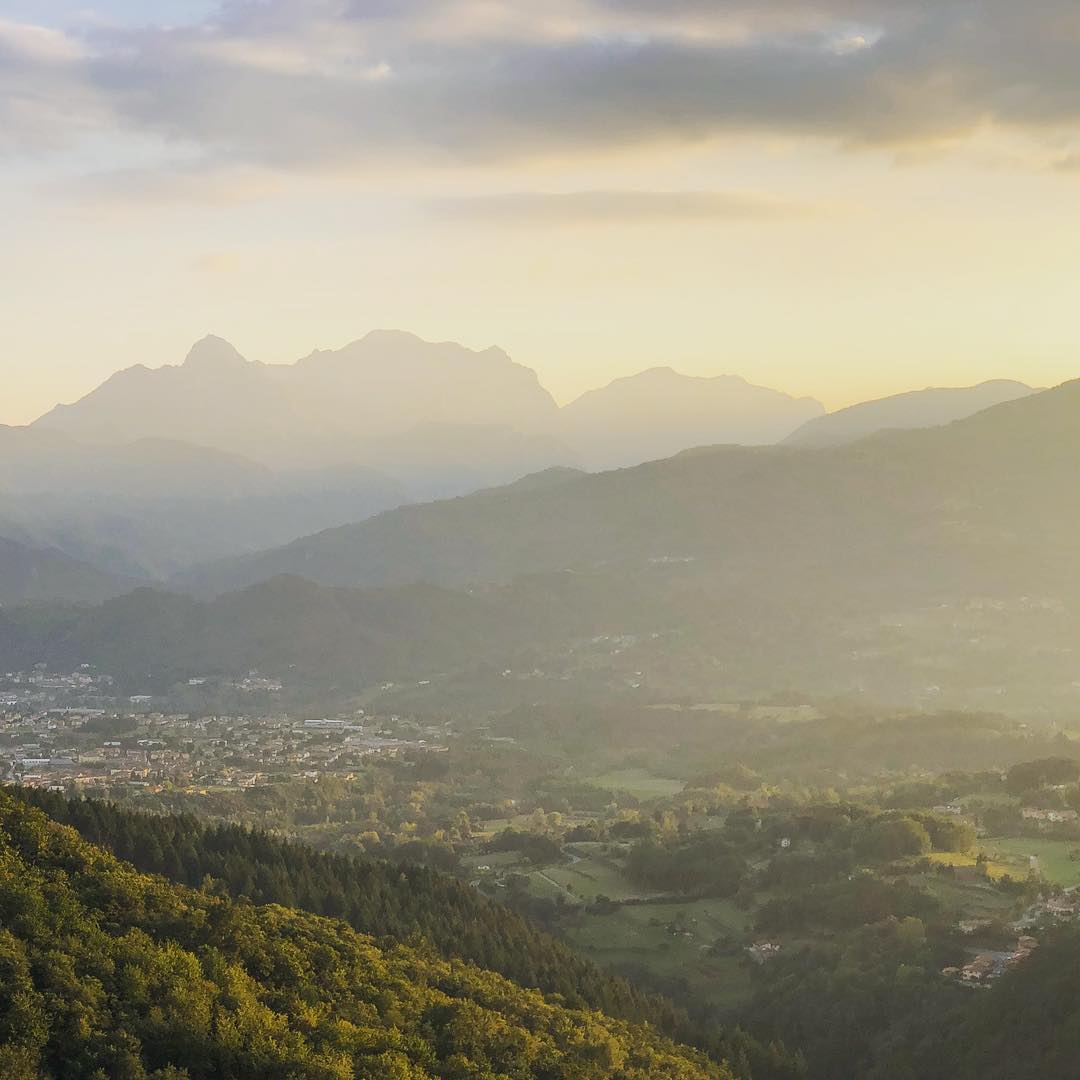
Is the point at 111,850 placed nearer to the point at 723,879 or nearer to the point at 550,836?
the point at 723,879

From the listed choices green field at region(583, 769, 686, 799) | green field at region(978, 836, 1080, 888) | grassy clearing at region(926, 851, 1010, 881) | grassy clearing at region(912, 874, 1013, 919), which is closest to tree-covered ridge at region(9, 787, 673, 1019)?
grassy clearing at region(912, 874, 1013, 919)

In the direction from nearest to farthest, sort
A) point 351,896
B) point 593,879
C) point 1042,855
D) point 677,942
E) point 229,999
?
1. point 229,999
2. point 351,896
3. point 677,942
4. point 1042,855
5. point 593,879

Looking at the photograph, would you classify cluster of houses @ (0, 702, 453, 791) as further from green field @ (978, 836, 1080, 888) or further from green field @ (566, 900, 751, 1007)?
green field @ (978, 836, 1080, 888)

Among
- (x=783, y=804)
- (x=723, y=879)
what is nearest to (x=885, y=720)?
(x=783, y=804)

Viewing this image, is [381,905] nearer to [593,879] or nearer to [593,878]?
[593,879]

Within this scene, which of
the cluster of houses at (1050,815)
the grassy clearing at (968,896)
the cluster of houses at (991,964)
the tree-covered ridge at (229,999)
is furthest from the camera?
the cluster of houses at (1050,815)

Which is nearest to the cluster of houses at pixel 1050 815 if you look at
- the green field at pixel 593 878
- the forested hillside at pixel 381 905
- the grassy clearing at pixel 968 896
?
the grassy clearing at pixel 968 896

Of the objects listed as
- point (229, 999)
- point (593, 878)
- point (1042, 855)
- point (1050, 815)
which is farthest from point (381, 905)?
point (1050, 815)

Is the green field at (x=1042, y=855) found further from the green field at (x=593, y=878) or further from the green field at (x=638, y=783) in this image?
the green field at (x=638, y=783)
